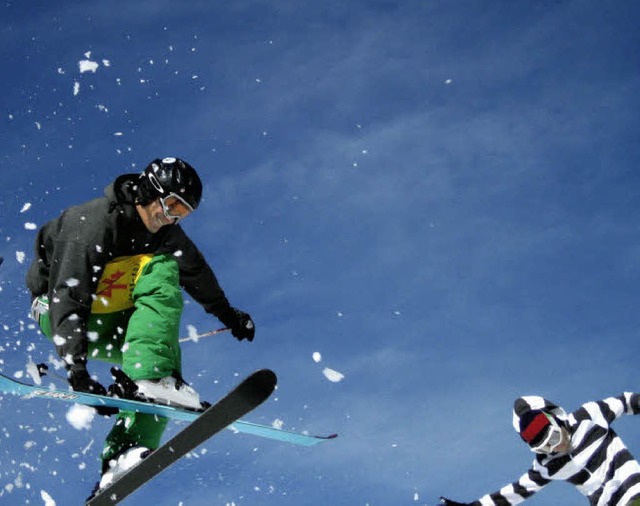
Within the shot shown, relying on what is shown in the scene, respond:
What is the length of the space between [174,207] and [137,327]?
35.3 inches

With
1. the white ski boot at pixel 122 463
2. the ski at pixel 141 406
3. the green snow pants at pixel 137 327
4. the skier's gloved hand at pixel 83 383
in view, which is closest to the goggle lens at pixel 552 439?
the ski at pixel 141 406

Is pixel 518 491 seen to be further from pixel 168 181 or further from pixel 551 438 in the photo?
pixel 168 181

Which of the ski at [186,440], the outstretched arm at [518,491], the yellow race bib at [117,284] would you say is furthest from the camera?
the outstretched arm at [518,491]

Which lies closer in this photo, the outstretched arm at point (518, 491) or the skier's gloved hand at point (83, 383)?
the skier's gloved hand at point (83, 383)

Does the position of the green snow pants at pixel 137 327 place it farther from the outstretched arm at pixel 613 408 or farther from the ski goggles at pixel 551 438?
the outstretched arm at pixel 613 408

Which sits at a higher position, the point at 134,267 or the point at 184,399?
the point at 134,267

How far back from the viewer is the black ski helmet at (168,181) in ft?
16.5

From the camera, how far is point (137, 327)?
474 centimetres

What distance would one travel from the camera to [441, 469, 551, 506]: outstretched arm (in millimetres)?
5938

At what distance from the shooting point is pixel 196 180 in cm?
518

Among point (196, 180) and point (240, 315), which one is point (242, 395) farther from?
point (240, 315)

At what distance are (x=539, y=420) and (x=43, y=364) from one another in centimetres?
371

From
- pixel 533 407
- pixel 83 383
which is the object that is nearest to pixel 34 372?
pixel 83 383

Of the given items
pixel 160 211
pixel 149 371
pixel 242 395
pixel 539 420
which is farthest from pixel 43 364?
pixel 539 420
